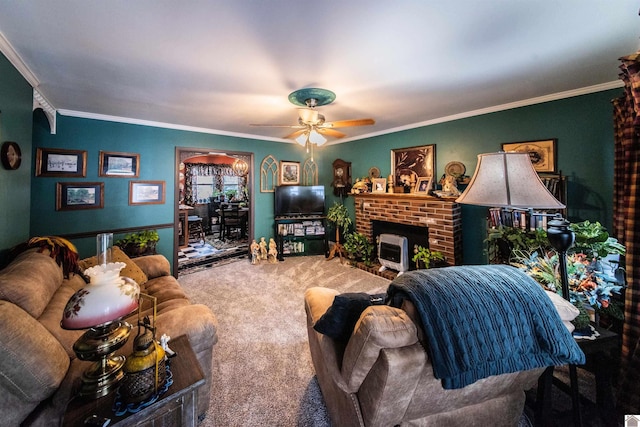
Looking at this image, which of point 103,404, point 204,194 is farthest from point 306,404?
point 204,194

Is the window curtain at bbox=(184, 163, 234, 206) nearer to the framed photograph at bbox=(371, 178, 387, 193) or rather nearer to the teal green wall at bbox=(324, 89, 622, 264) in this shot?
the framed photograph at bbox=(371, 178, 387, 193)

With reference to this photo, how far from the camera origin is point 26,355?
981 mm

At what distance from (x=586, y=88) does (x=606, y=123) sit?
15.7 inches

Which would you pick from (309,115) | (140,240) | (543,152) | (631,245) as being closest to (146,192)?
(140,240)

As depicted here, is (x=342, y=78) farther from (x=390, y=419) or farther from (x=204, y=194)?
(x=204, y=194)

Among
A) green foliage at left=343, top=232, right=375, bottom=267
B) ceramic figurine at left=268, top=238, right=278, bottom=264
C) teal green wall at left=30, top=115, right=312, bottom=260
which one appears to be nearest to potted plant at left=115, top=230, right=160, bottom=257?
teal green wall at left=30, top=115, right=312, bottom=260

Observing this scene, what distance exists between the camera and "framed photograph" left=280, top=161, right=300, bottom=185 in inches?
204

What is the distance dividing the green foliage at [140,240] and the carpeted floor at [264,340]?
31.2 inches

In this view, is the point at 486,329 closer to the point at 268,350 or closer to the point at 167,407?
the point at 167,407

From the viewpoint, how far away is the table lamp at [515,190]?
1267 millimetres

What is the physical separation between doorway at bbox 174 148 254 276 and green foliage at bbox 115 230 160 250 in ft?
1.38

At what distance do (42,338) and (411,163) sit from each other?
A: 4228 millimetres

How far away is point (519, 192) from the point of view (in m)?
1.28

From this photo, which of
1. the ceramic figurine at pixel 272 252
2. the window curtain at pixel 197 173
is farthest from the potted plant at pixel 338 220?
the window curtain at pixel 197 173
